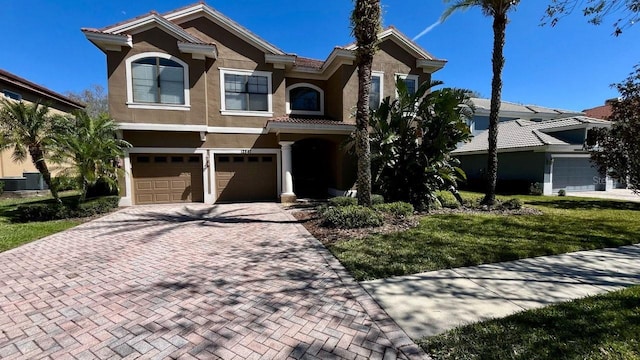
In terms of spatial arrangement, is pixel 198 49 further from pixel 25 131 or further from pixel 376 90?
pixel 376 90

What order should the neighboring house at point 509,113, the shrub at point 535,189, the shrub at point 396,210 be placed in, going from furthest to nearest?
1. the neighboring house at point 509,113
2. the shrub at point 535,189
3. the shrub at point 396,210

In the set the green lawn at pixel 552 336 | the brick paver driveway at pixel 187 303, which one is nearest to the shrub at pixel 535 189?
the green lawn at pixel 552 336

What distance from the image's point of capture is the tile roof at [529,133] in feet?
60.5

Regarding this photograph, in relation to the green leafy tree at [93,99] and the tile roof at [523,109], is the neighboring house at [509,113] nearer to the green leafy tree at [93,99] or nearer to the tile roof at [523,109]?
the tile roof at [523,109]

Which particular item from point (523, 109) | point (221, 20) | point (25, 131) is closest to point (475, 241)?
point (221, 20)

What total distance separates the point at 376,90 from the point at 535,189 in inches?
473

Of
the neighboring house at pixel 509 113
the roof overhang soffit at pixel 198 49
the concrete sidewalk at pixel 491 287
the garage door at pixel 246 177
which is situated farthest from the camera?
the neighboring house at pixel 509 113

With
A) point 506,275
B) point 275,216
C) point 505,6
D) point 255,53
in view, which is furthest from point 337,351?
point 255,53

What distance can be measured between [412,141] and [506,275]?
22.8 feet

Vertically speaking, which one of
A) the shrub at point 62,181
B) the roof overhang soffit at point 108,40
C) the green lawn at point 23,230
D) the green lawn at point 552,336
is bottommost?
the green lawn at point 552,336

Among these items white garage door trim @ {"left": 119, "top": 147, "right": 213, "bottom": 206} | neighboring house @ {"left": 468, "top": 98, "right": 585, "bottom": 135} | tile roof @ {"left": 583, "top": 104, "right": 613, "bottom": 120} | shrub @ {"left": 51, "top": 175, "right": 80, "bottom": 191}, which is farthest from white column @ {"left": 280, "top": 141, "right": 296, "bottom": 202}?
tile roof @ {"left": 583, "top": 104, "right": 613, "bottom": 120}

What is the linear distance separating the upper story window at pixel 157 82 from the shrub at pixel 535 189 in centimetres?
2059

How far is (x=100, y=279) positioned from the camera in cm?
502

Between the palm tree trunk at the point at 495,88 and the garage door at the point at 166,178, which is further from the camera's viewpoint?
the garage door at the point at 166,178
